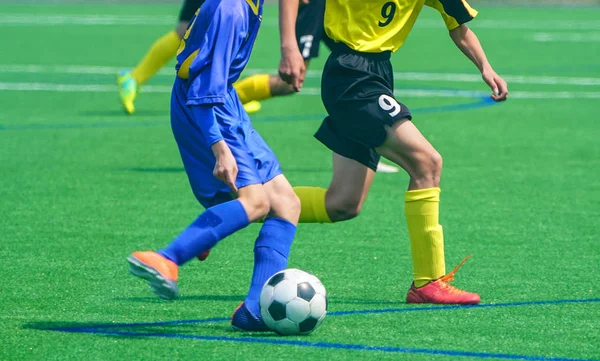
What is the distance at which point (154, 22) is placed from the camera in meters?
Answer: 24.8

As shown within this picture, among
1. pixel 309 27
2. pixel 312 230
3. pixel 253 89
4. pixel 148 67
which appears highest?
pixel 309 27

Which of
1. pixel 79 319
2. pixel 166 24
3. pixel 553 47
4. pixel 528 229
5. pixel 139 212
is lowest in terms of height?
pixel 166 24

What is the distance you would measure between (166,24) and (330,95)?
18777 mm

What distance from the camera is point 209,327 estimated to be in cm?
505

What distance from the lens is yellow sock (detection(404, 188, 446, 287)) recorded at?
18.3 feet

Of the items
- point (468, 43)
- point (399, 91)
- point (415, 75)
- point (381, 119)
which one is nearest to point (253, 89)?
point (468, 43)

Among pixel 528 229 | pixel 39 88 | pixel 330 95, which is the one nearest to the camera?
pixel 330 95

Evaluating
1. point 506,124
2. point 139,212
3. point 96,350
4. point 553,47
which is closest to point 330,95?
point 96,350

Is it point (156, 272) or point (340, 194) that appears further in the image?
point (340, 194)

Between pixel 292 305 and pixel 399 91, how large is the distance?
959cm

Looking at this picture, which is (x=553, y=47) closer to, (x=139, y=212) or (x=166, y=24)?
(x=166, y=24)

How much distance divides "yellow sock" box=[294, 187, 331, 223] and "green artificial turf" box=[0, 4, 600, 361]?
0.91 feet

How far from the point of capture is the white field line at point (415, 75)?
15266 mm

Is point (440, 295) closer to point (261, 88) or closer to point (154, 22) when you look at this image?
point (261, 88)
